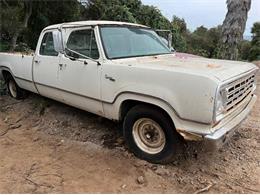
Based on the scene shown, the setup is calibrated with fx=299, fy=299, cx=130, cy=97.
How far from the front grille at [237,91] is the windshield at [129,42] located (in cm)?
150

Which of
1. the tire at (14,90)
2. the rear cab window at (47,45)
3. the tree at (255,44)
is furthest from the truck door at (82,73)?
the tree at (255,44)

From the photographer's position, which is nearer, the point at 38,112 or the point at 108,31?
the point at 108,31

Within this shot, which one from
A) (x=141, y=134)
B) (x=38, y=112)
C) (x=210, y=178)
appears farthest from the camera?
(x=38, y=112)

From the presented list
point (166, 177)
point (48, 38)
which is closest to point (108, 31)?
point (48, 38)

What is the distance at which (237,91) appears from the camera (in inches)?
150

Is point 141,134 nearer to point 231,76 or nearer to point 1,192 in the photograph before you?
point 231,76

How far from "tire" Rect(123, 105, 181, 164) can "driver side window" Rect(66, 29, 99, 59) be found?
3.72 ft

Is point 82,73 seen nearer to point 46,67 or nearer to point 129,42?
point 129,42

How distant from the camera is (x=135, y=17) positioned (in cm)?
1597

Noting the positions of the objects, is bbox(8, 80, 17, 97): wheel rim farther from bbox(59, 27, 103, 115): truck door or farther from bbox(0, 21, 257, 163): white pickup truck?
bbox(59, 27, 103, 115): truck door

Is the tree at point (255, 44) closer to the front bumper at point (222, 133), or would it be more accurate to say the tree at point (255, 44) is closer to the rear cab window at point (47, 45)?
the rear cab window at point (47, 45)

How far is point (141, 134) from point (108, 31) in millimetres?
1696

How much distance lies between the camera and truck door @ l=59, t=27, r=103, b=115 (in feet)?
14.5

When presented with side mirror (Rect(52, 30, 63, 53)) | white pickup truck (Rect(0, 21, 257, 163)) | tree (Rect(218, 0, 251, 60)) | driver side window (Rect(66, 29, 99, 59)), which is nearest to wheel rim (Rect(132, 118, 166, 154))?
white pickup truck (Rect(0, 21, 257, 163))
